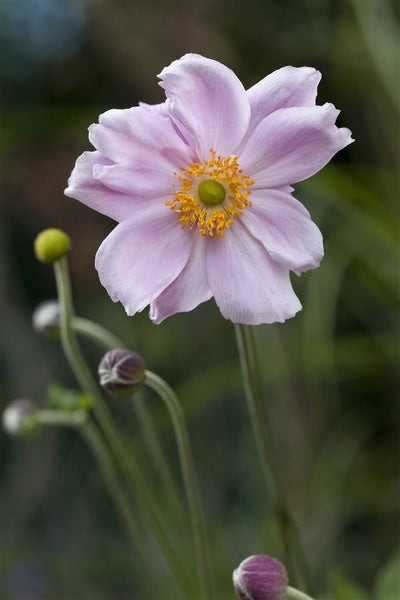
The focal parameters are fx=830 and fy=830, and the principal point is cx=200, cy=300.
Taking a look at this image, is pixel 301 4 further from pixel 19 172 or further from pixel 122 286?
pixel 122 286

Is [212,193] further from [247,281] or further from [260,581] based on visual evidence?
[260,581]

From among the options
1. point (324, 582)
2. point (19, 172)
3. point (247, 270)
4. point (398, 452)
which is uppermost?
point (19, 172)

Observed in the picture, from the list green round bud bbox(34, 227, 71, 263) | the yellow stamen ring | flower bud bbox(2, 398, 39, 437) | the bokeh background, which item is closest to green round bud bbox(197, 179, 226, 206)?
the yellow stamen ring

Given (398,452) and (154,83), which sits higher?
(154,83)

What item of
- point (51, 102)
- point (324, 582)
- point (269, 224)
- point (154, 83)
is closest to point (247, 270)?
point (269, 224)

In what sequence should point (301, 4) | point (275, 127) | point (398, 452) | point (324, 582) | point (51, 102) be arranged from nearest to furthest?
point (275, 127)
point (324, 582)
point (398, 452)
point (301, 4)
point (51, 102)

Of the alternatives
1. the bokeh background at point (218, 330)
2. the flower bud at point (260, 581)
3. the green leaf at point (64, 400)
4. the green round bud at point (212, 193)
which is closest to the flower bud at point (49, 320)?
the green leaf at point (64, 400)

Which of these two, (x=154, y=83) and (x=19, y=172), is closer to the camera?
(x=154, y=83)
